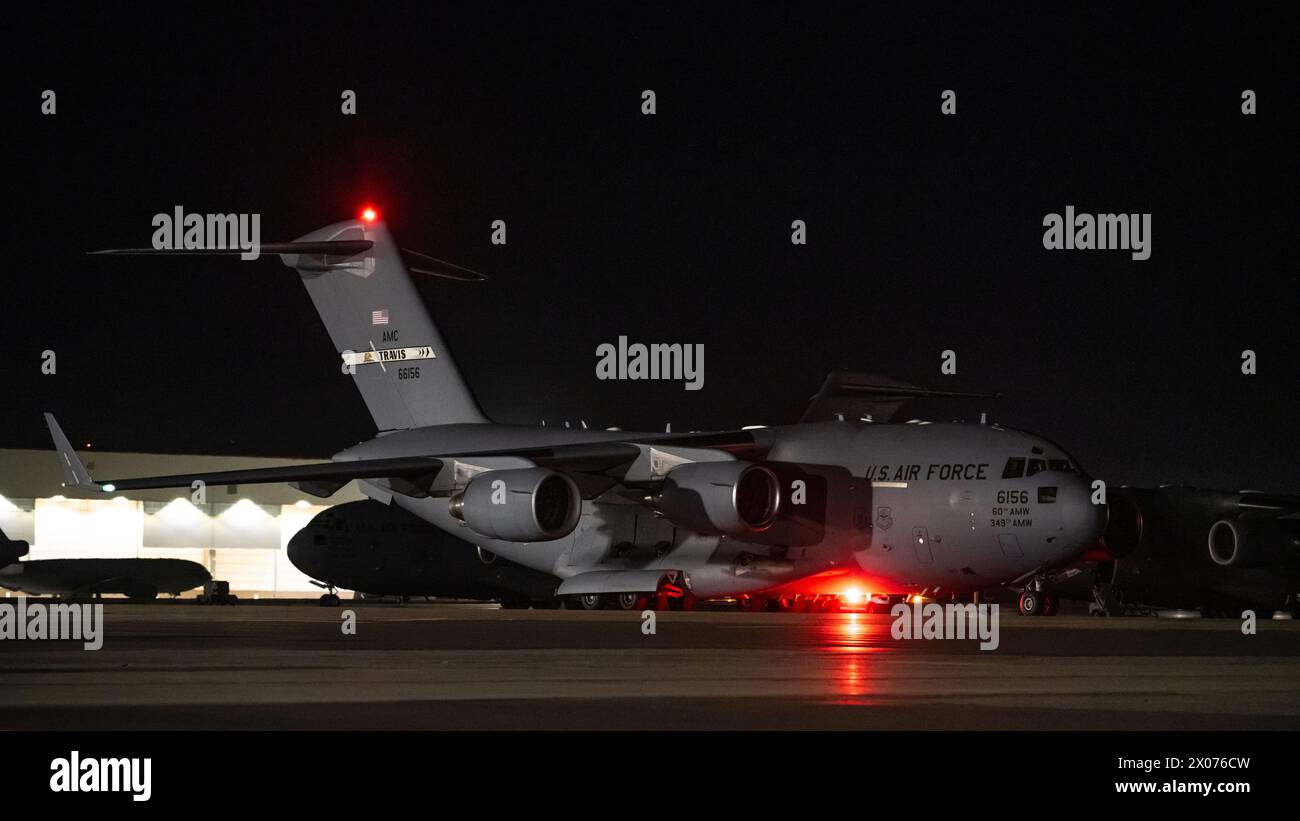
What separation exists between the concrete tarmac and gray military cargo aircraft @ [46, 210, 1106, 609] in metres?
5.15

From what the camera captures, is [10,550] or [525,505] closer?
[525,505]

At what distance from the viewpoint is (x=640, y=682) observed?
11438mm

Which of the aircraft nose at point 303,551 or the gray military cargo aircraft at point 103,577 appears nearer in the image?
the aircraft nose at point 303,551

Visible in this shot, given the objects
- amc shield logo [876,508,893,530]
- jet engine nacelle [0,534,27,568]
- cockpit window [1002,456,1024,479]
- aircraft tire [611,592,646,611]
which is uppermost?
cockpit window [1002,456,1024,479]

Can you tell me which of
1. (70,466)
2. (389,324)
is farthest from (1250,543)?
(70,466)

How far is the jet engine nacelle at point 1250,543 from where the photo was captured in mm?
34312

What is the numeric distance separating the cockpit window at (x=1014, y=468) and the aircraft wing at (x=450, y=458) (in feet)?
15.4

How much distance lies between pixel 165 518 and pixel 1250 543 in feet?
121

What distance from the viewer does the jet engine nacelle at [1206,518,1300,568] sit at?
113 ft

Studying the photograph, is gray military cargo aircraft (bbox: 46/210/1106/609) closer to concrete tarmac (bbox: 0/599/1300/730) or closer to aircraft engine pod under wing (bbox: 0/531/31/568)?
concrete tarmac (bbox: 0/599/1300/730)

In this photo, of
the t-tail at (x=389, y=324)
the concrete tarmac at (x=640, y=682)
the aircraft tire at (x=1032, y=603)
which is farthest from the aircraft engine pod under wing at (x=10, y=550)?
the aircraft tire at (x=1032, y=603)

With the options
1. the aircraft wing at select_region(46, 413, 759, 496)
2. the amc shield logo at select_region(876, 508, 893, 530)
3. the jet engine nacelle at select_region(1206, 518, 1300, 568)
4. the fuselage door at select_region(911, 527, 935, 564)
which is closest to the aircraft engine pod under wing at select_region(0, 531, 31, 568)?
the aircraft wing at select_region(46, 413, 759, 496)

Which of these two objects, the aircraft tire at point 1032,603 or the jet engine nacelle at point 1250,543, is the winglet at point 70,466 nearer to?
the aircraft tire at point 1032,603

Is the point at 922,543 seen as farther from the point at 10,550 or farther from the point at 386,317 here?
the point at 10,550
